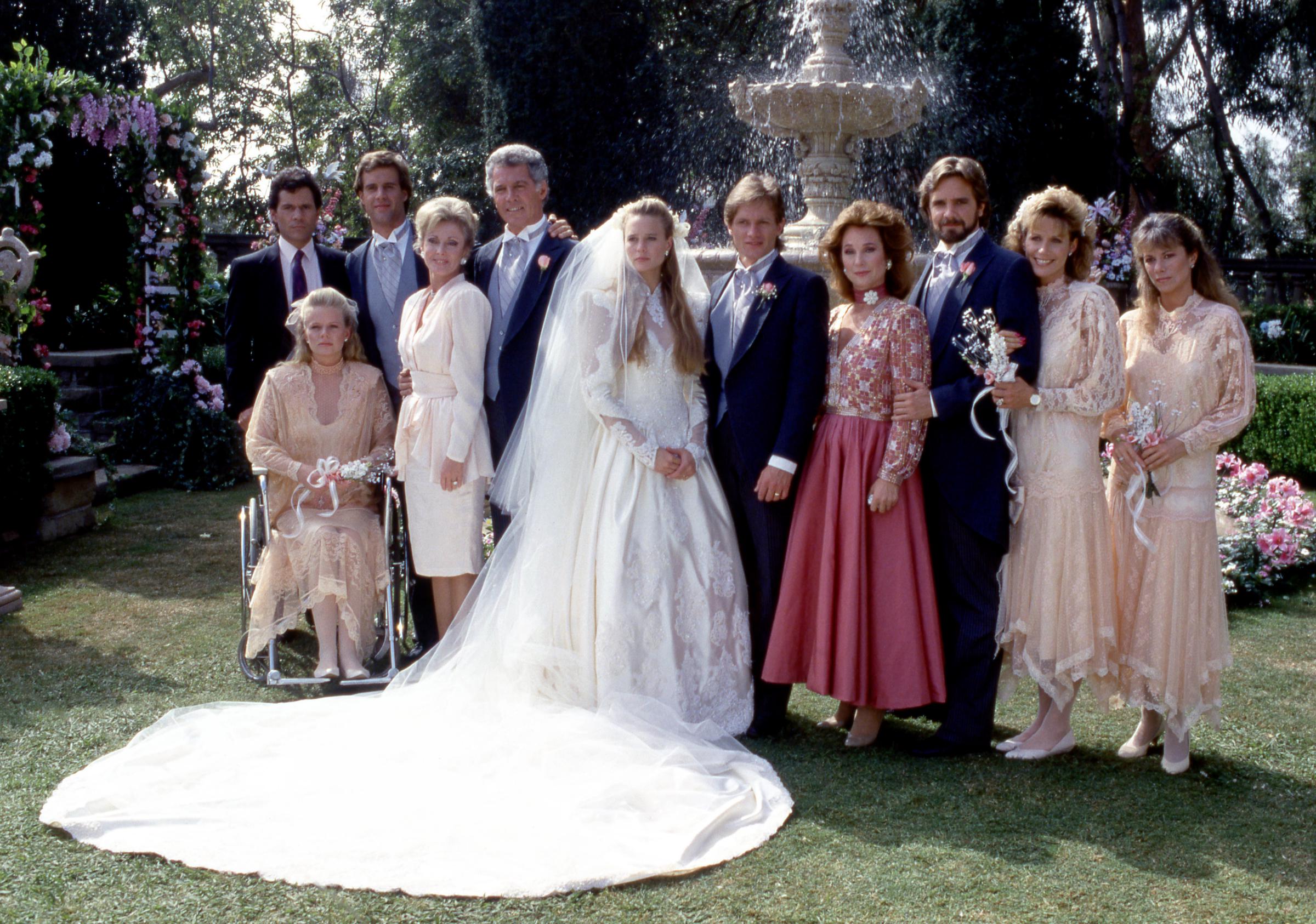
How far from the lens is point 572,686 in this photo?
13.5ft

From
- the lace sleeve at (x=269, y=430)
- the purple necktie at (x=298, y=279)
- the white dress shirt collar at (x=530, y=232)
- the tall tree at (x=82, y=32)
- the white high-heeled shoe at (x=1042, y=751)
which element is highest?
the tall tree at (x=82, y=32)

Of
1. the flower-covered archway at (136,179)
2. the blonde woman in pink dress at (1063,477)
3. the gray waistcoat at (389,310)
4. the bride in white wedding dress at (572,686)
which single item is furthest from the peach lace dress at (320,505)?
the flower-covered archway at (136,179)

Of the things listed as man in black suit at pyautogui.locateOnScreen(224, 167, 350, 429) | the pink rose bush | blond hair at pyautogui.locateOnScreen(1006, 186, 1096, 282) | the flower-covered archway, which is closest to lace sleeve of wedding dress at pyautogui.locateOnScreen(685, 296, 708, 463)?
blond hair at pyautogui.locateOnScreen(1006, 186, 1096, 282)

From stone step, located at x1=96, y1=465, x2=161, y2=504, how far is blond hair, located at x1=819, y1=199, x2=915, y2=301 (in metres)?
6.08

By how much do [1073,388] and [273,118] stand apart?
90.9ft

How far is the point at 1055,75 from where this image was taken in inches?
671

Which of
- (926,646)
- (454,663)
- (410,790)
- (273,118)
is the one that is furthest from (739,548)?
(273,118)

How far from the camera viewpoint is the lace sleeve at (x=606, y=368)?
161 inches

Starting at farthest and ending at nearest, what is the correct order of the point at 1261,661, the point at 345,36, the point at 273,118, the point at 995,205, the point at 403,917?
the point at 273,118
the point at 345,36
the point at 995,205
the point at 1261,661
the point at 403,917

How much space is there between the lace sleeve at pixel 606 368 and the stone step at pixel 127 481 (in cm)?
542

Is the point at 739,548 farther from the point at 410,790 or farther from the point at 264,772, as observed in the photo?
the point at 264,772

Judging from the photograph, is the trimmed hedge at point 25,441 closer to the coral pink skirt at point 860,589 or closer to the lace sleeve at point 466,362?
the lace sleeve at point 466,362

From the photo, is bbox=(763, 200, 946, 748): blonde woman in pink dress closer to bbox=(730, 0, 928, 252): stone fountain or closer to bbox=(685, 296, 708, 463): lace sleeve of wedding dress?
bbox=(685, 296, 708, 463): lace sleeve of wedding dress


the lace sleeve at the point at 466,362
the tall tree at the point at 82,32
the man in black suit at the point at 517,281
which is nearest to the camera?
the lace sleeve at the point at 466,362
